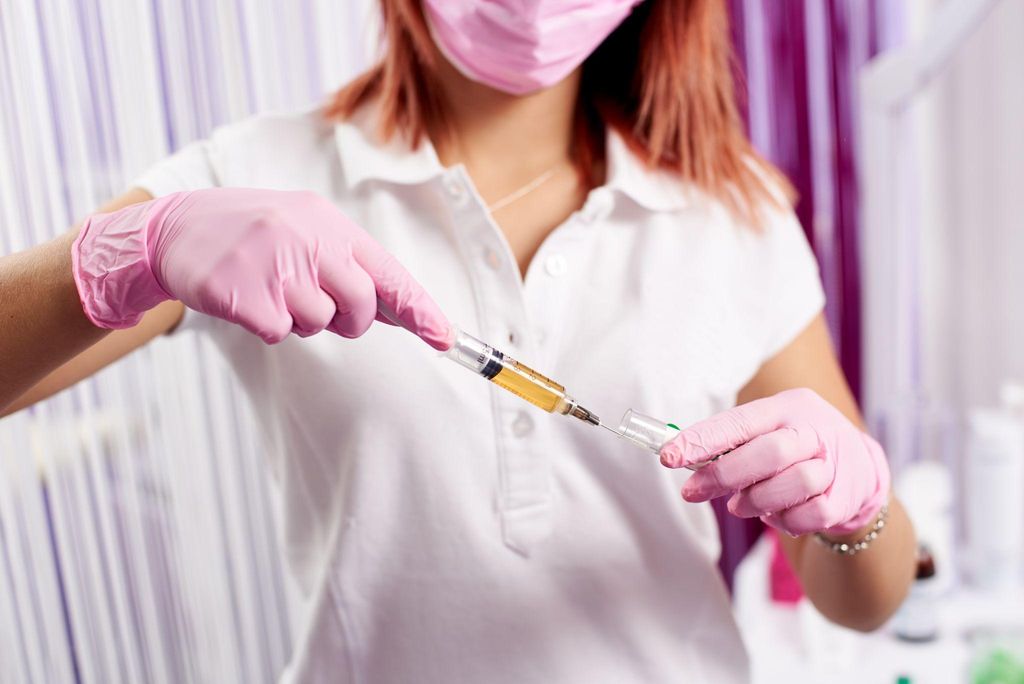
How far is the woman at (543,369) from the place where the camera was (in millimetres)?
881

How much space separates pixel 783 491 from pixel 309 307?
440 mm

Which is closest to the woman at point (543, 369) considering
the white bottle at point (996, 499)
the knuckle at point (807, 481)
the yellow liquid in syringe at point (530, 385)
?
the knuckle at point (807, 481)

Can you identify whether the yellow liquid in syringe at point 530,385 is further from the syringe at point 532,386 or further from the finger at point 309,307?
the finger at point 309,307

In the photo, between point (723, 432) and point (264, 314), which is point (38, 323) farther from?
point (723, 432)

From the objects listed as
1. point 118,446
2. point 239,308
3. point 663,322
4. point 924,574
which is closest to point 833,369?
point 663,322

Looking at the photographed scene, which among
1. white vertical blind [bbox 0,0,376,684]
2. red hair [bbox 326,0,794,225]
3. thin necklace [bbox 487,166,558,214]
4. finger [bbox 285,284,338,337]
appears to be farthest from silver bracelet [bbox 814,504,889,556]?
white vertical blind [bbox 0,0,376,684]

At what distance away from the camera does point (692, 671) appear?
3.32 ft

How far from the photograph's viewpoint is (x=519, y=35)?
896mm

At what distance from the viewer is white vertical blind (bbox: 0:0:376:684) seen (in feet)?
2.85

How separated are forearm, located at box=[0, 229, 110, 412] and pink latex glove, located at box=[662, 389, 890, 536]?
0.48 meters

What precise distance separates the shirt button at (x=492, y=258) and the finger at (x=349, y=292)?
21 cm

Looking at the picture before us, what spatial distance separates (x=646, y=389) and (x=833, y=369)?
274 millimetres

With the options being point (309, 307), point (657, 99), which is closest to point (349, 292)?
point (309, 307)

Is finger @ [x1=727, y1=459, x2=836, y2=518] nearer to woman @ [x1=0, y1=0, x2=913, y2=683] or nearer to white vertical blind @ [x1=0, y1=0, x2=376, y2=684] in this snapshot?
woman @ [x1=0, y1=0, x2=913, y2=683]
